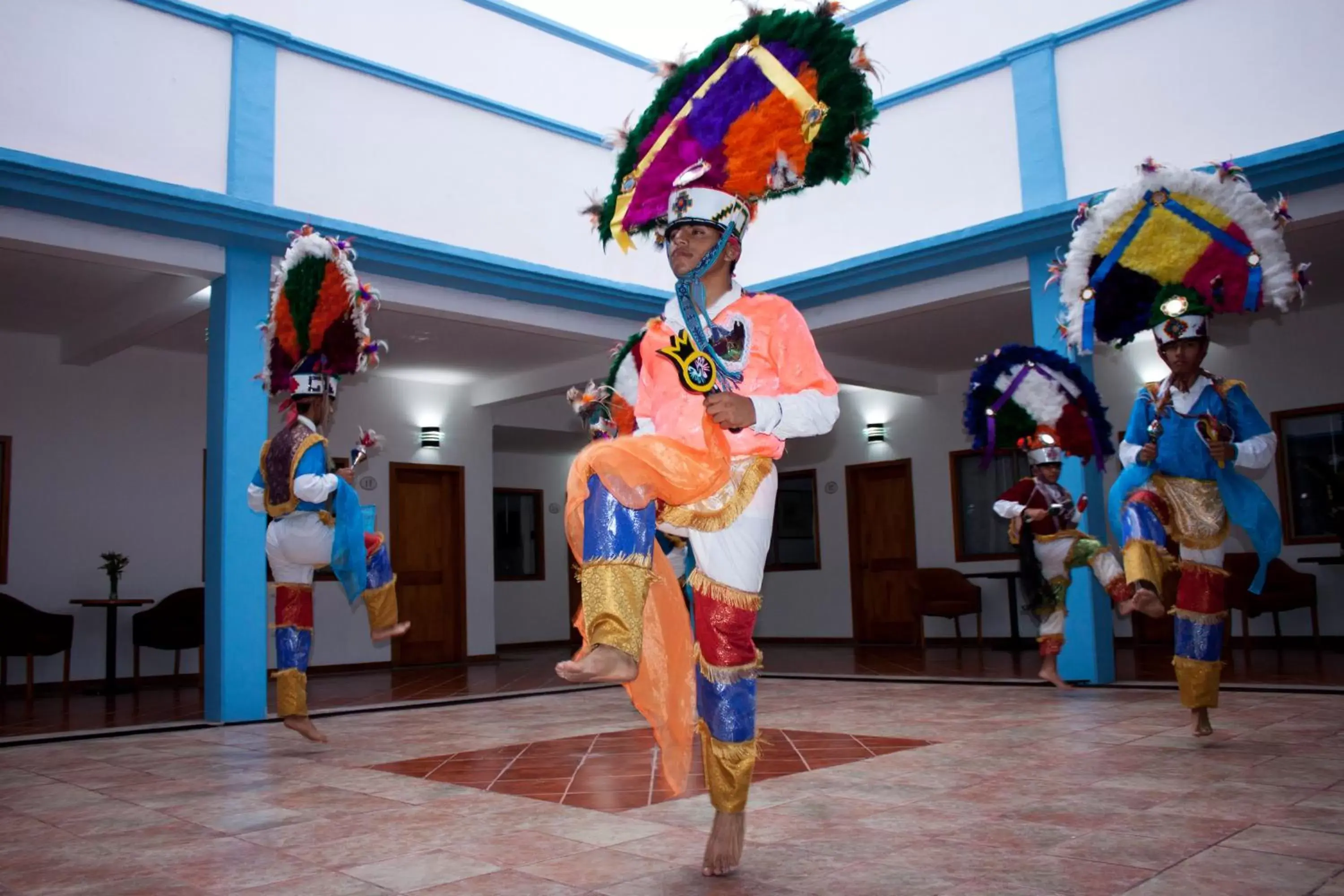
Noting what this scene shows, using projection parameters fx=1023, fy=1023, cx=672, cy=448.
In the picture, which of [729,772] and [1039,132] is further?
[1039,132]

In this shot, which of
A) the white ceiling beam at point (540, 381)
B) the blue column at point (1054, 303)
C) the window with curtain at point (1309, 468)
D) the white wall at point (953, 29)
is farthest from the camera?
the white ceiling beam at point (540, 381)

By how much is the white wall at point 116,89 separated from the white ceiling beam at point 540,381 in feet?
14.5

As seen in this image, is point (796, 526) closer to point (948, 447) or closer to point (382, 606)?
point (948, 447)

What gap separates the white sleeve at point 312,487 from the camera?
4883mm

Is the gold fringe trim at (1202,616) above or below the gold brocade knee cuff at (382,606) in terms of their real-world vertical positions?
below

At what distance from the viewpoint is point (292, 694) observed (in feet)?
16.5

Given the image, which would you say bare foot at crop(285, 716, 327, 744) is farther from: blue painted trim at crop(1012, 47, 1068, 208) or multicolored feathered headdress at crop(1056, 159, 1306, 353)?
blue painted trim at crop(1012, 47, 1068, 208)

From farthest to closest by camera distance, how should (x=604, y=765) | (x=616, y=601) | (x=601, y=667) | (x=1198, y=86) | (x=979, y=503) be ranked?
(x=979, y=503) < (x=1198, y=86) < (x=604, y=765) < (x=616, y=601) < (x=601, y=667)

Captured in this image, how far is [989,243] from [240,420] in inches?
211

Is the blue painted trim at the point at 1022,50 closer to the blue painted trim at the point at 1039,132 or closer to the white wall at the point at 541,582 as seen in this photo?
the blue painted trim at the point at 1039,132

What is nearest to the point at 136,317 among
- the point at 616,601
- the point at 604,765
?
the point at 604,765

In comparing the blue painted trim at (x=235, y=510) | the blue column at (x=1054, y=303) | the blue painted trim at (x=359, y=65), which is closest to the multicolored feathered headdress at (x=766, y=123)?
the blue painted trim at (x=359, y=65)

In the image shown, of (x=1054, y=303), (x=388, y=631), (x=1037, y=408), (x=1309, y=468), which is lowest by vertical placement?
(x=388, y=631)

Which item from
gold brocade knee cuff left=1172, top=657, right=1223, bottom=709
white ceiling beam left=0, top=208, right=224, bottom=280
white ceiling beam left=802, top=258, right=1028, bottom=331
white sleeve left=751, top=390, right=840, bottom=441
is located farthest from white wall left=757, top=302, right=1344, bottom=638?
white sleeve left=751, top=390, right=840, bottom=441
